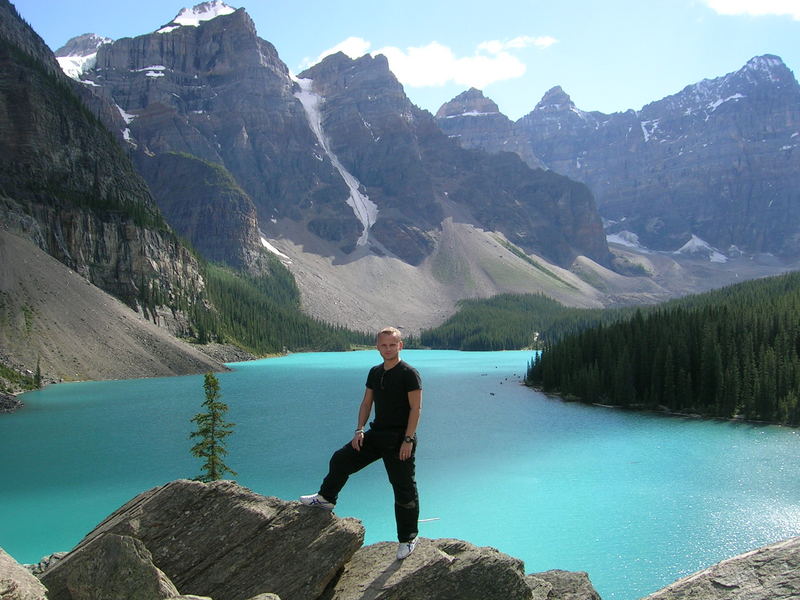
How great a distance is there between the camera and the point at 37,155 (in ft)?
329

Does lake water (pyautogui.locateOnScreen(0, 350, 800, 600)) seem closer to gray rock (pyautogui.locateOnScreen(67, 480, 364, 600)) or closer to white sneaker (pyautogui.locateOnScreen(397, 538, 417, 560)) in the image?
white sneaker (pyautogui.locateOnScreen(397, 538, 417, 560))

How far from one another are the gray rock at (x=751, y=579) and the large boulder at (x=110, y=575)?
594 centimetres

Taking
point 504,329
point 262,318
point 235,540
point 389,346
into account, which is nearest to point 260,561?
point 235,540

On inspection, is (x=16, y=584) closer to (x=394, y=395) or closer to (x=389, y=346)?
(x=394, y=395)

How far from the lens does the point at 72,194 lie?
101438 millimetres

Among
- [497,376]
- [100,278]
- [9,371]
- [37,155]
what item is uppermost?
[37,155]

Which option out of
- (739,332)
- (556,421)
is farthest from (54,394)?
(739,332)

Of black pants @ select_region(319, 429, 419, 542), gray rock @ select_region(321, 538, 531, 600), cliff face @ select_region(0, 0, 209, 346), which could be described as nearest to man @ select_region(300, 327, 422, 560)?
black pants @ select_region(319, 429, 419, 542)

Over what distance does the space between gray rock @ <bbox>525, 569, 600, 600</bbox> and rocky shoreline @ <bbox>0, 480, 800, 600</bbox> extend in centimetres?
3

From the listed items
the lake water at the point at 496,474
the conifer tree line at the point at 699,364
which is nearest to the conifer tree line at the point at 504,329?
the conifer tree line at the point at 699,364

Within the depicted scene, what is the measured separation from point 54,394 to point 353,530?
62.4 m

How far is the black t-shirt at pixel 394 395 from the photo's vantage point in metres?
9.05

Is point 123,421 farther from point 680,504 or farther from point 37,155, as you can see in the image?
point 37,155

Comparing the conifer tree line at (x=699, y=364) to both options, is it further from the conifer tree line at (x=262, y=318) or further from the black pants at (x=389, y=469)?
the conifer tree line at (x=262, y=318)
